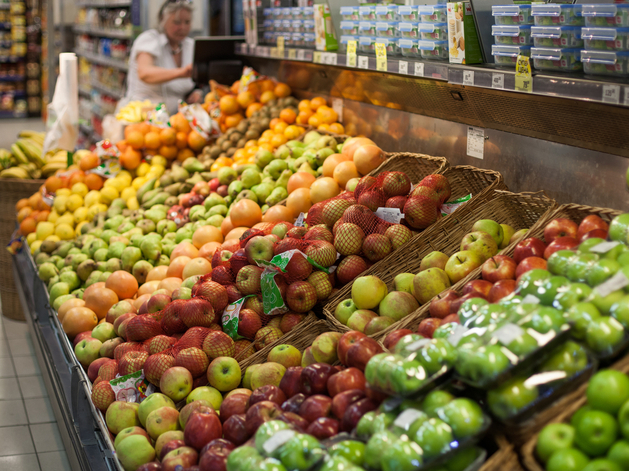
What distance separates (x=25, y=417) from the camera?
3598 millimetres

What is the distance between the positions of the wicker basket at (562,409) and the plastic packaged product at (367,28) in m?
2.26

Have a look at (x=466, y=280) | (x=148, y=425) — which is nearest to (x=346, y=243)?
(x=466, y=280)

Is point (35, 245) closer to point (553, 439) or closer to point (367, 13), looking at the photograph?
point (367, 13)

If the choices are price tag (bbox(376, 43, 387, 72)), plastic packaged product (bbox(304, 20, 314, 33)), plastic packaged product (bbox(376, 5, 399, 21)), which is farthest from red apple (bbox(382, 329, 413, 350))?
plastic packaged product (bbox(304, 20, 314, 33))

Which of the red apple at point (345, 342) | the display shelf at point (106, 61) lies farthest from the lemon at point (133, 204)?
the display shelf at point (106, 61)

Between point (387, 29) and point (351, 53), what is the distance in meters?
0.28

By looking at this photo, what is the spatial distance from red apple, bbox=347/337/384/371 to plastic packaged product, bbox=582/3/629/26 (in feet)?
3.94

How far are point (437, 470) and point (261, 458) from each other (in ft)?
1.39

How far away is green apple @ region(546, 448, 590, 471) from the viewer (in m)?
1.30

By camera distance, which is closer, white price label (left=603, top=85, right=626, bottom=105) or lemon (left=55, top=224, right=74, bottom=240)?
white price label (left=603, top=85, right=626, bottom=105)

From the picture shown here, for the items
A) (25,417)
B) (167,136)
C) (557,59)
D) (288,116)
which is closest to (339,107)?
(288,116)

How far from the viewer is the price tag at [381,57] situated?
2.93 m

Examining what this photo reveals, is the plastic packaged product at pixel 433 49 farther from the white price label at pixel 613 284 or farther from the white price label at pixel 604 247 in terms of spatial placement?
the white price label at pixel 613 284

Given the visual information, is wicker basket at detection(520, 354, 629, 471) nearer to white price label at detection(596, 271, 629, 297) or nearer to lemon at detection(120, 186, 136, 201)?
white price label at detection(596, 271, 629, 297)
